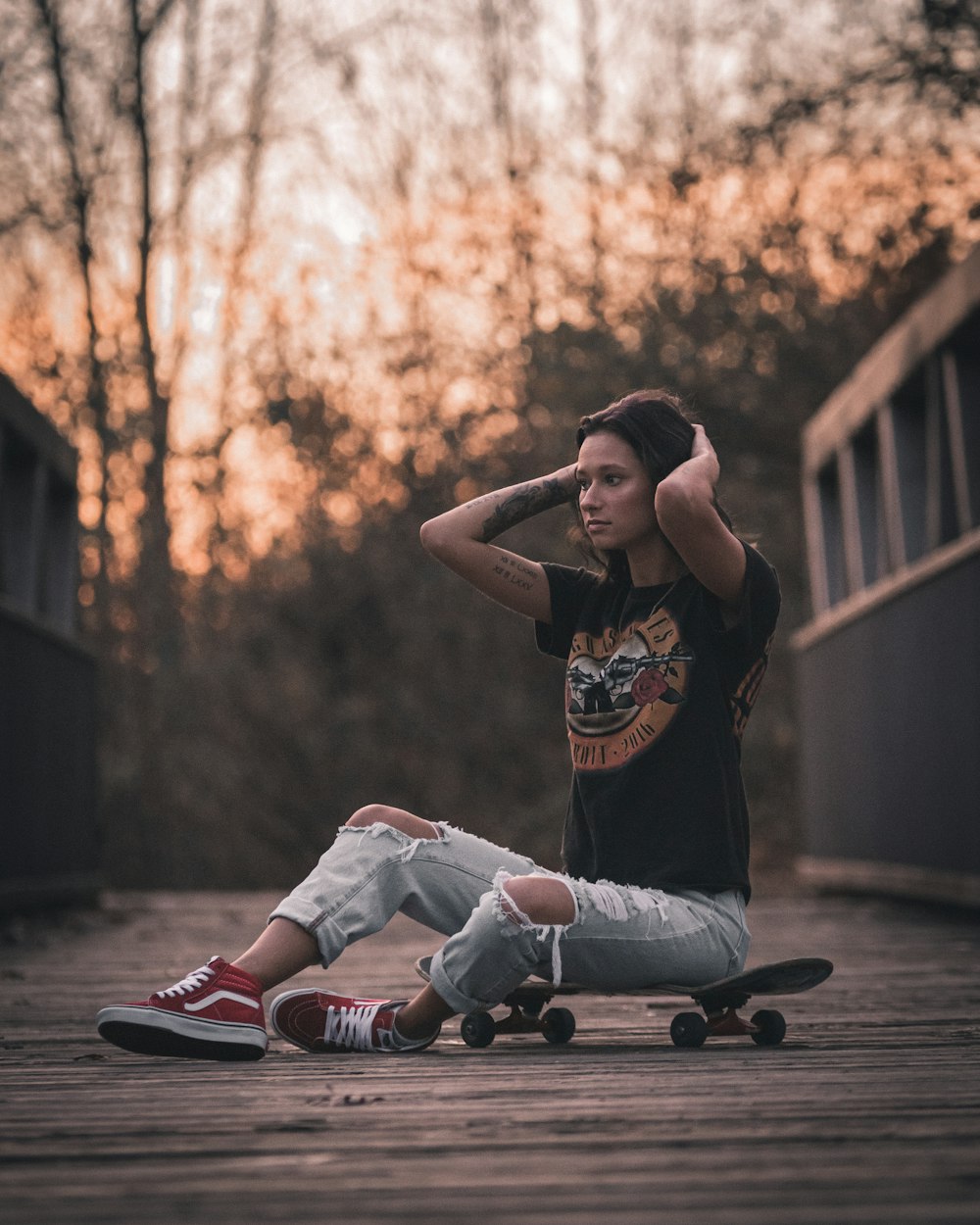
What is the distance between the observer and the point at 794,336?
1546 centimetres

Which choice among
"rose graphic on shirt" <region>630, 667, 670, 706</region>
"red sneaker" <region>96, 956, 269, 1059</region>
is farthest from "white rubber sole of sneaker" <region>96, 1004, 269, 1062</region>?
"rose graphic on shirt" <region>630, 667, 670, 706</region>

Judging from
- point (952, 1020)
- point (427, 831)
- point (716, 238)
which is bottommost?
point (952, 1020)

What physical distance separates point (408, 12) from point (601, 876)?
15620 mm

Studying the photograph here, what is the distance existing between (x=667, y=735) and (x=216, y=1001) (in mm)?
1085

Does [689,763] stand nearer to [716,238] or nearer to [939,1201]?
[939,1201]

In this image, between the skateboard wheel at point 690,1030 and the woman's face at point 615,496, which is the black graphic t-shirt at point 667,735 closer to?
the woman's face at point 615,496

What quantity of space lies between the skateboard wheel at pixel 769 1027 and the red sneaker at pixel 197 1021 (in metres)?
1.03

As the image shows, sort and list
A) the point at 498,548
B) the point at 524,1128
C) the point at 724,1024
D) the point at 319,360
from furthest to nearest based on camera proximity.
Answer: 1. the point at 319,360
2. the point at 498,548
3. the point at 724,1024
4. the point at 524,1128

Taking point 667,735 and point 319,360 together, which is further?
point 319,360

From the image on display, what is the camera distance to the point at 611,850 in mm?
3797

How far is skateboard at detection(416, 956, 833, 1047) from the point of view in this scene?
3.62 m

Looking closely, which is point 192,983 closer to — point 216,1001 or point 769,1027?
point 216,1001

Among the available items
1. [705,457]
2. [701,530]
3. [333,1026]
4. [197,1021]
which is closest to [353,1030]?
[333,1026]

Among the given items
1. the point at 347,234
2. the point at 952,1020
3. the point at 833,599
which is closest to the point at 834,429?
the point at 833,599
